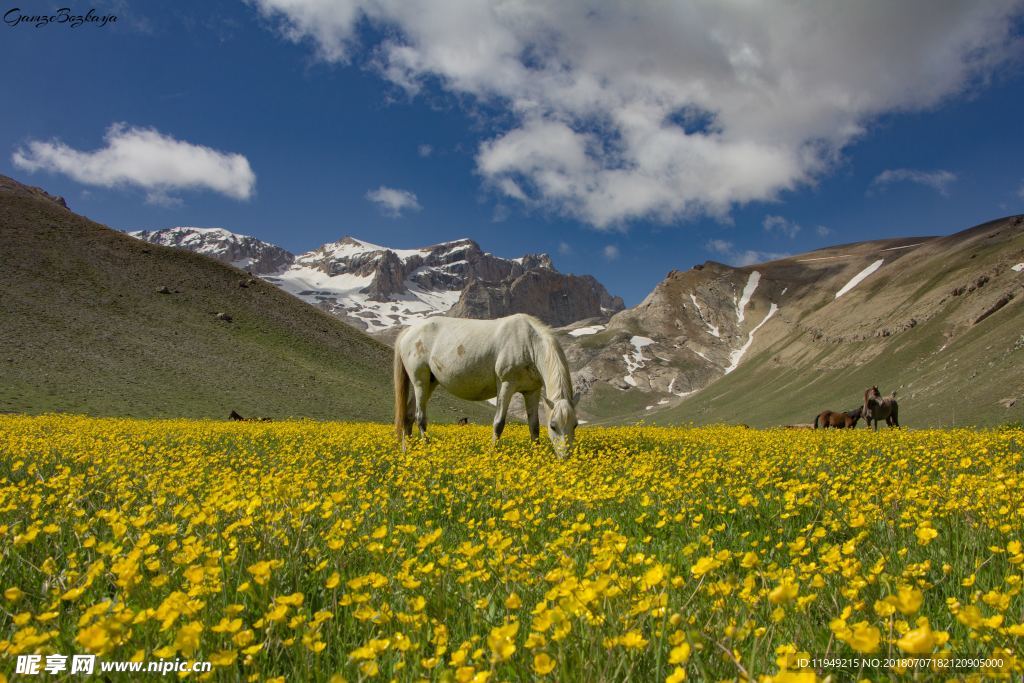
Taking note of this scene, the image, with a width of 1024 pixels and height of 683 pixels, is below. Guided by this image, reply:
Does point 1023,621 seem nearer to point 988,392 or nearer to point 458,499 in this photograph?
point 458,499

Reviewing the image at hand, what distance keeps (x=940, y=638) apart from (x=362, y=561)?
3.95 m

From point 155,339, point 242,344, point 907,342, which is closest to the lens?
point 155,339

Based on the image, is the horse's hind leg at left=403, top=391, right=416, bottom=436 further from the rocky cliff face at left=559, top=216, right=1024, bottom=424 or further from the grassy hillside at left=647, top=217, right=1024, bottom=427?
the rocky cliff face at left=559, top=216, right=1024, bottom=424

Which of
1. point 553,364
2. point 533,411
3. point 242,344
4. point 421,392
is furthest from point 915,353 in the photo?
point 553,364

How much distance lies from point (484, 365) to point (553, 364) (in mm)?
2254

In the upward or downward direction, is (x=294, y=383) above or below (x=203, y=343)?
below

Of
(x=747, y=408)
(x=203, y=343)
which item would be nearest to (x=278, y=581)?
(x=203, y=343)

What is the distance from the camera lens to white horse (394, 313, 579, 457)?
1373 cm

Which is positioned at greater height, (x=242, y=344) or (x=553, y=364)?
(x=242, y=344)

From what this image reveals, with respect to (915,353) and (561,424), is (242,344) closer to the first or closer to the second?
(561,424)

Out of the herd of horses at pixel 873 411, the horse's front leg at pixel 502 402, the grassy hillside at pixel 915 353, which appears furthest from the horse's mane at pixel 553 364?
the grassy hillside at pixel 915 353

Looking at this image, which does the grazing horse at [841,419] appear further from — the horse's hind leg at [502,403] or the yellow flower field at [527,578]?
the yellow flower field at [527,578]

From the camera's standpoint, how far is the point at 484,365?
14828 mm

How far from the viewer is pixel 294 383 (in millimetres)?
67188
